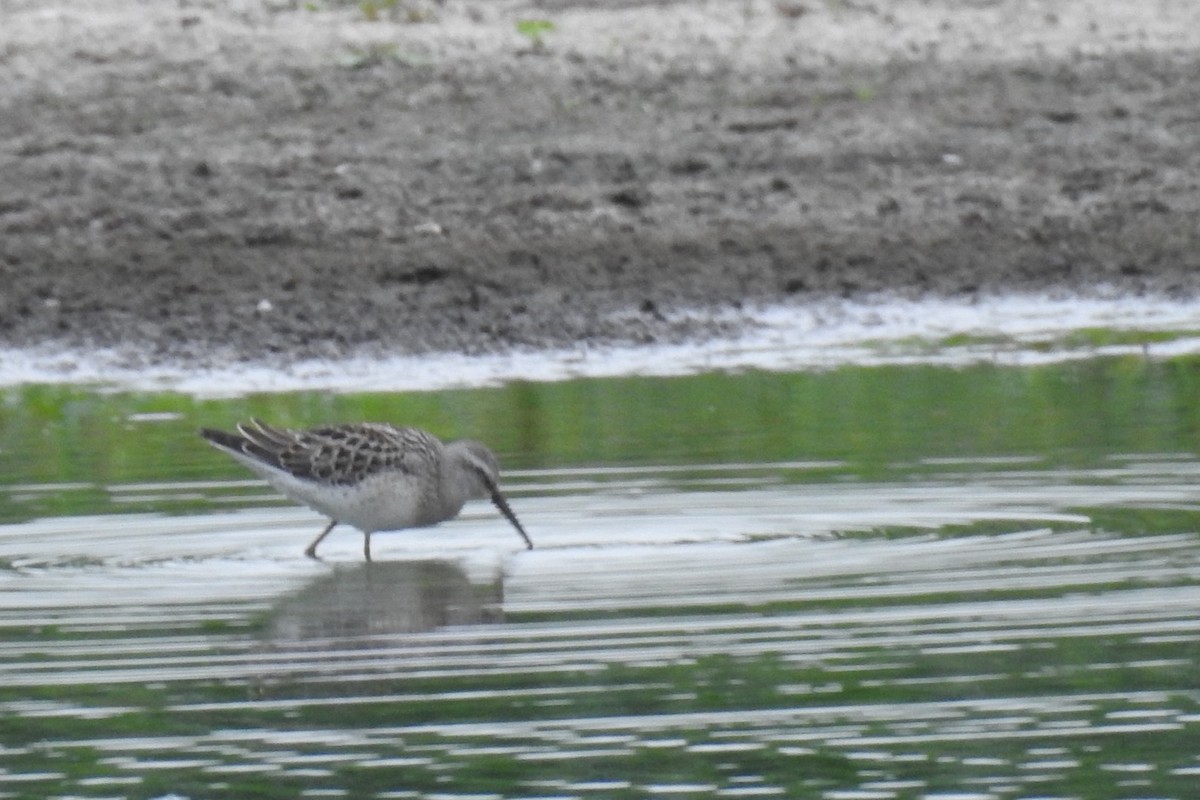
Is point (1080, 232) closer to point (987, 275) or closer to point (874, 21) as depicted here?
point (987, 275)

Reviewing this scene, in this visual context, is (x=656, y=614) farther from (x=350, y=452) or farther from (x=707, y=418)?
(x=707, y=418)

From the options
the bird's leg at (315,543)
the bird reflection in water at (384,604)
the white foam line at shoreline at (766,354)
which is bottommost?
the white foam line at shoreline at (766,354)

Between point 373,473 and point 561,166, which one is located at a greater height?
point 561,166

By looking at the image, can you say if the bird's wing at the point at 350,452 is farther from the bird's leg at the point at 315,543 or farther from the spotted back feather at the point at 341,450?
the bird's leg at the point at 315,543

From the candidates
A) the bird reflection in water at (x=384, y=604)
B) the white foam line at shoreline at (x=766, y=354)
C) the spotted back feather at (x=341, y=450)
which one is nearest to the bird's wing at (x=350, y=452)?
the spotted back feather at (x=341, y=450)

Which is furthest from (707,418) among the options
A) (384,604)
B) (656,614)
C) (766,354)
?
(656,614)

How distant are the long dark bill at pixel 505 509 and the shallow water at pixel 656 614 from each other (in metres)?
0.07

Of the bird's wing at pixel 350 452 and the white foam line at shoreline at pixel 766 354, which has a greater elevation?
the bird's wing at pixel 350 452

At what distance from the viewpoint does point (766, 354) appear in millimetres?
14469

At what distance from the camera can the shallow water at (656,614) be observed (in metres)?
6.19

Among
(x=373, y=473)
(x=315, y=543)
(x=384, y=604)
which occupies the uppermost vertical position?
(x=373, y=473)

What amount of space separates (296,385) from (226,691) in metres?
7.16

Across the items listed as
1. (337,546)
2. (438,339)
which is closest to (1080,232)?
(438,339)

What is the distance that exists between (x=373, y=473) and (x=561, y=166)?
8024 millimetres
